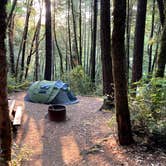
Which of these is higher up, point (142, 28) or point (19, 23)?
point (19, 23)

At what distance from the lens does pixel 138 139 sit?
512 cm

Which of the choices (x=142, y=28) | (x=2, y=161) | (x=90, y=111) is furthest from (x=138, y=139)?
(x=142, y=28)

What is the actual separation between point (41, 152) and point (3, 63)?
293 cm

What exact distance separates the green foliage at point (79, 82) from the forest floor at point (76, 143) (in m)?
3.88

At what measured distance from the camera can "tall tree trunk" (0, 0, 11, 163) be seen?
10.1 ft

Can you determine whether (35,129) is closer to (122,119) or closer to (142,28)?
(122,119)

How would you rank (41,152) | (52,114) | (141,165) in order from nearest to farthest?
1. (141,165)
2. (41,152)
3. (52,114)

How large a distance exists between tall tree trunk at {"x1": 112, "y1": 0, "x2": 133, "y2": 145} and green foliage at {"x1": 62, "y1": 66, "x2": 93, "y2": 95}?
26.5 ft

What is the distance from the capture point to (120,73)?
484 cm

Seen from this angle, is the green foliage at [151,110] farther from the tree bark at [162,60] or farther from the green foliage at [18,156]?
the green foliage at [18,156]

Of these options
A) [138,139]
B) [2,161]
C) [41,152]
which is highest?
[2,161]

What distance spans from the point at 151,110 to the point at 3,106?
9.18ft

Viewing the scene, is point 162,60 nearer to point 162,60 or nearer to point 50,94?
point 162,60

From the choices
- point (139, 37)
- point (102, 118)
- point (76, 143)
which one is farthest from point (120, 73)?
point (139, 37)
